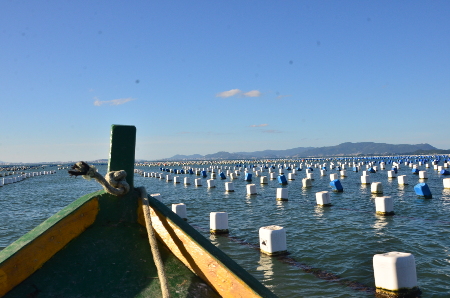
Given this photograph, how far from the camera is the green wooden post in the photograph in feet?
13.7

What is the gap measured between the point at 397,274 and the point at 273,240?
3.67m

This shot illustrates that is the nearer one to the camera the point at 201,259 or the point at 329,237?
the point at 201,259

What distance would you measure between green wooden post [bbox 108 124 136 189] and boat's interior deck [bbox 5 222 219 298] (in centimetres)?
65

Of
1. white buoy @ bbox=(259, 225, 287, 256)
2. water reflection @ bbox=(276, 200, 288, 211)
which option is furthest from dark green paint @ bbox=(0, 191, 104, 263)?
water reflection @ bbox=(276, 200, 288, 211)

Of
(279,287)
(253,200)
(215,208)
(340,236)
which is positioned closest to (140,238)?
(279,287)

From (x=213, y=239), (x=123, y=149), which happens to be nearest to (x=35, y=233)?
(x=123, y=149)

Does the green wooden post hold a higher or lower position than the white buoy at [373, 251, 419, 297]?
higher

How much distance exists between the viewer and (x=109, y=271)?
3.63 metres

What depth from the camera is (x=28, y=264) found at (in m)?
3.48

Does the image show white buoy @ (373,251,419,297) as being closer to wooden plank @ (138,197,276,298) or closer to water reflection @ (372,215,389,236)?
wooden plank @ (138,197,276,298)

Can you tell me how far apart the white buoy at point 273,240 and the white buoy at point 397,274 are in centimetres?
336

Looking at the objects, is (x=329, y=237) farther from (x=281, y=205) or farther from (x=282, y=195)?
(x=282, y=195)

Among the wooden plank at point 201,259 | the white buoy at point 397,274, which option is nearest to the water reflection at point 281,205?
the white buoy at point 397,274

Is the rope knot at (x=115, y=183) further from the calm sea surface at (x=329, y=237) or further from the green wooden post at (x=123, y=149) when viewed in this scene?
the calm sea surface at (x=329, y=237)
